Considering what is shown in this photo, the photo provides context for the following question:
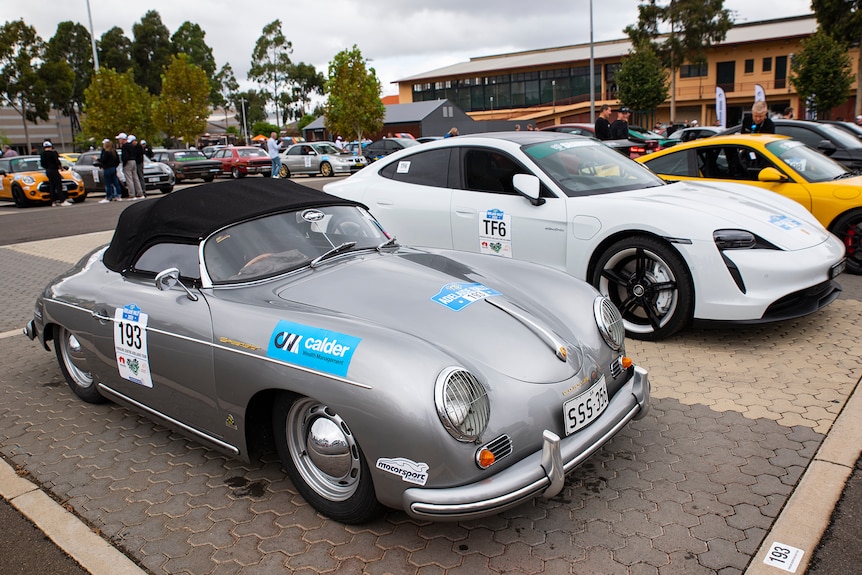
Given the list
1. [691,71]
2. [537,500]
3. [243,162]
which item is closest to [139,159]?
[243,162]

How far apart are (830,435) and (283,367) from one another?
2.91m

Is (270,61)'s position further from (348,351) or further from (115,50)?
(348,351)

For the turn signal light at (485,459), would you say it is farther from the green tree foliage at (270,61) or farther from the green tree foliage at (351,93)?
the green tree foliage at (270,61)

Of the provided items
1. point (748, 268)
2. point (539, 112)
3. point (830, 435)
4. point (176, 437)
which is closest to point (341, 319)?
point (176, 437)

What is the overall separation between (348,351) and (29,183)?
66.8ft

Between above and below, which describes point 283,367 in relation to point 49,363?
above

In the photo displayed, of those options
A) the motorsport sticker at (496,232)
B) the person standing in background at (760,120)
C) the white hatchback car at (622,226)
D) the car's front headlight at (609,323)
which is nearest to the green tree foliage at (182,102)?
the person standing in background at (760,120)

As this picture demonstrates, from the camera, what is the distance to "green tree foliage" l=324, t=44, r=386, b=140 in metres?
39.2

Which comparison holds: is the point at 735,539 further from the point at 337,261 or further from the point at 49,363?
the point at 49,363

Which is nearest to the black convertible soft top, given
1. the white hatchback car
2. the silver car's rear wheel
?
the silver car's rear wheel

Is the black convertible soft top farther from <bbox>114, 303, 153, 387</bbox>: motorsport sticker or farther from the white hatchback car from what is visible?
the white hatchback car

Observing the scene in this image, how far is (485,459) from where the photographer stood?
2576 mm

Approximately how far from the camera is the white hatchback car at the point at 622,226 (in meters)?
4.84

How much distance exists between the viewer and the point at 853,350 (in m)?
4.88
